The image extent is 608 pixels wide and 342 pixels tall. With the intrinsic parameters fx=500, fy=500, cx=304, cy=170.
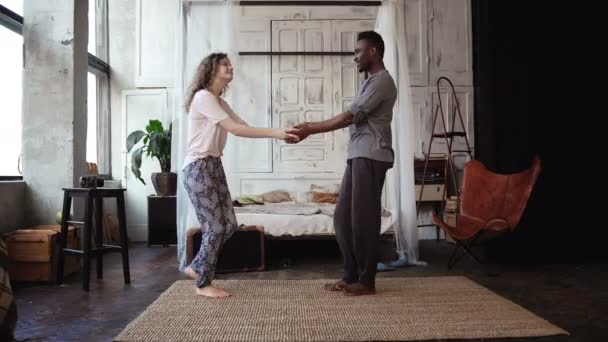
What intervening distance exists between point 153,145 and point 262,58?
2.02 meters

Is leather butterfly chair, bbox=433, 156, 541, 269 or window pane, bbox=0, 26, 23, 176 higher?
window pane, bbox=0, 26, 23, 176

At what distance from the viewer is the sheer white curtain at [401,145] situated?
4.77 m

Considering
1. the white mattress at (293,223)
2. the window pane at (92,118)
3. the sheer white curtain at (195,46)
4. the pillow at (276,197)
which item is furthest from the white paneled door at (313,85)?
the sheer white curtain at (195,46)

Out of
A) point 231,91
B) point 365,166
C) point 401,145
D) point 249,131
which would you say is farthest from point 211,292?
point 401,145

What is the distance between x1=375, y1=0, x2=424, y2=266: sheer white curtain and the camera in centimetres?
477

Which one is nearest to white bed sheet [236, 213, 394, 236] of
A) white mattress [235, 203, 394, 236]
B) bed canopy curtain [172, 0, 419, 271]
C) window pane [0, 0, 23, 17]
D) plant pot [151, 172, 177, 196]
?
white mattress [235, 203, 394, 236]

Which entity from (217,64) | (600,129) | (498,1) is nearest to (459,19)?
(498,1)

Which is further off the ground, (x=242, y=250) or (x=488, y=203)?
(x=488, y=203)

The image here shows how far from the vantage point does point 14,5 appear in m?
4.76

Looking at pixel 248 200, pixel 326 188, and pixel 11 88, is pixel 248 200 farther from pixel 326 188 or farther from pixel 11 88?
pixel 11 88

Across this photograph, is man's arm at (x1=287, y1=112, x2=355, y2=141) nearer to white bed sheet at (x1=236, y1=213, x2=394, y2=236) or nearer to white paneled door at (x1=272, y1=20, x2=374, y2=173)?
white bed sheet at (x1=236, y1=213, x2=394, y2=236)

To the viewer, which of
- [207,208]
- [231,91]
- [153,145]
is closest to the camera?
[207,208]

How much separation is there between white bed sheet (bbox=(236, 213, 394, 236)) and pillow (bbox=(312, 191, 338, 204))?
1190 millimetres

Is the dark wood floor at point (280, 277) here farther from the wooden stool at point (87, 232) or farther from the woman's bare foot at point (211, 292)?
the woman's bare foot at point (211, 292)
